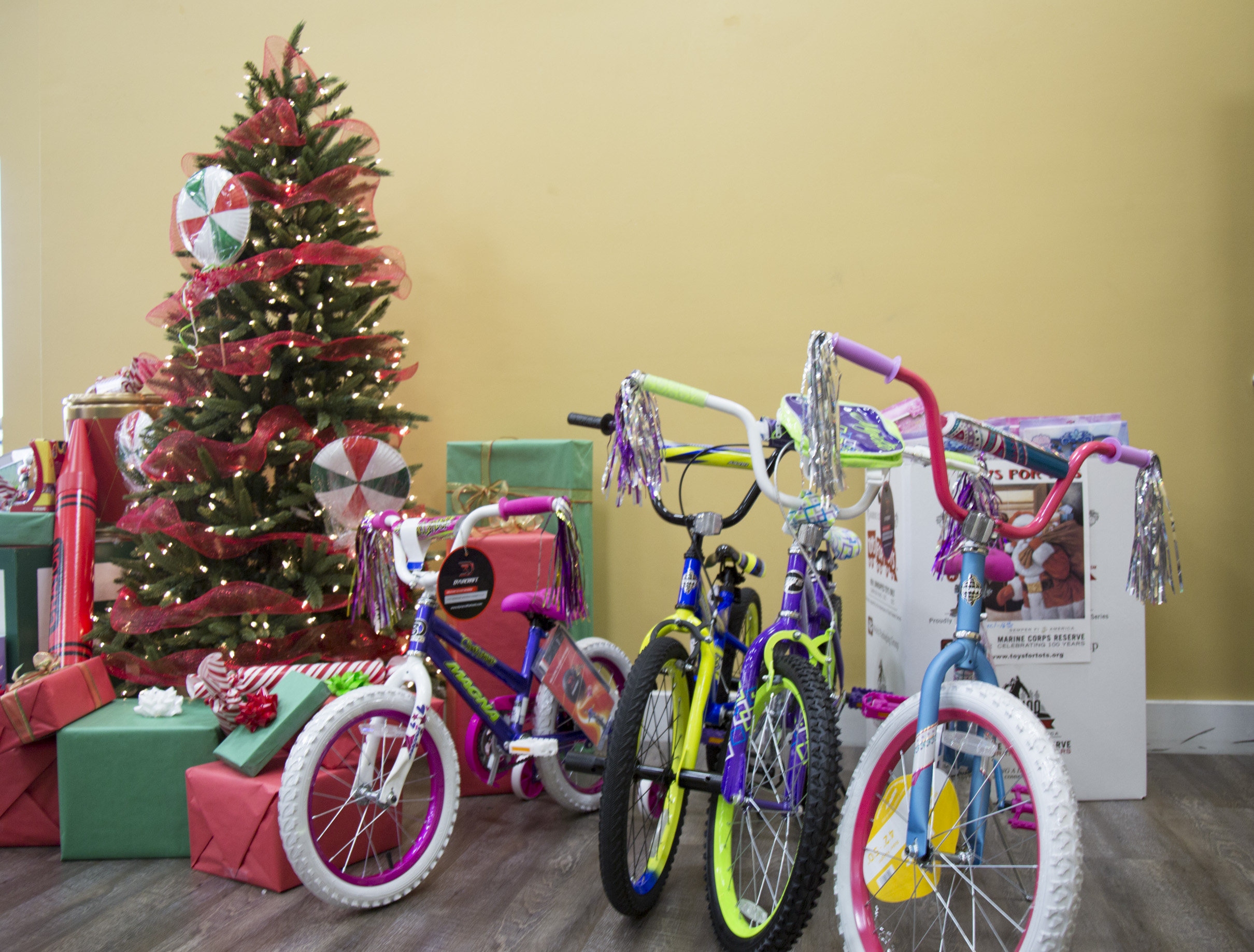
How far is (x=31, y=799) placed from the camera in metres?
1.89

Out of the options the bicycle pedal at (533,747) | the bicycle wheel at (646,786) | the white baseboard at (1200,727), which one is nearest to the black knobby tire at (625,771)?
the bicycle wheel at (646,786)

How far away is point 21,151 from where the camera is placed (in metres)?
3.26

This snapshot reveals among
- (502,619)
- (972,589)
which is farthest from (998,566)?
(502,619)

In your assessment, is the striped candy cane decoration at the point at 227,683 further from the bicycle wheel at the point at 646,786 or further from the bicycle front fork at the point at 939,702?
the bicycle front fork at the point at 939,702

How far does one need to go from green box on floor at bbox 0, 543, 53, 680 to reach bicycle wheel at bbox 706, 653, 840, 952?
6.26 ft

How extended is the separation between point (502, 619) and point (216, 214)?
4.13 ft

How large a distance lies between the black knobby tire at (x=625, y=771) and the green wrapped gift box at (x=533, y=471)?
0.96 metres

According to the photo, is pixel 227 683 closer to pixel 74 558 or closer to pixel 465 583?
pixel 465 583

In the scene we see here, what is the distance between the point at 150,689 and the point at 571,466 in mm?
1168

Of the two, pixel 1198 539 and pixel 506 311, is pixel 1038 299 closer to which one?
pixel 1198 539

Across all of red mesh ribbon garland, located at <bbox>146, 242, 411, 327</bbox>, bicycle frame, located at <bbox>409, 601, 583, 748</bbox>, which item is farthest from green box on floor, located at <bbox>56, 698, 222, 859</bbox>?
red mesh ribbon garland, located at <bbox>146, 242, 411, 327</bbox>

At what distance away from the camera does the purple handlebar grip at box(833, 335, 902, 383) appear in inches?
39.4

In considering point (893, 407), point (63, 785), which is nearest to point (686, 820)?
point (893, 407)

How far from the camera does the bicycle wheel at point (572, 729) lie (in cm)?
183
